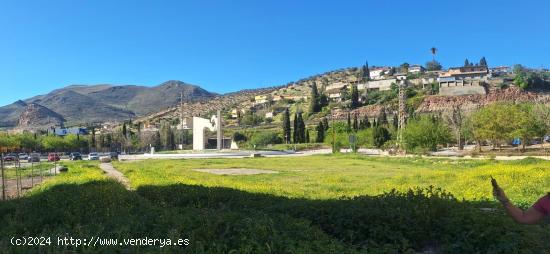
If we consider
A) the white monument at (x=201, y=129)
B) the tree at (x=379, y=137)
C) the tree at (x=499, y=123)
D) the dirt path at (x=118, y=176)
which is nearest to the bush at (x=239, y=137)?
the white monument at (x=201, y=129)

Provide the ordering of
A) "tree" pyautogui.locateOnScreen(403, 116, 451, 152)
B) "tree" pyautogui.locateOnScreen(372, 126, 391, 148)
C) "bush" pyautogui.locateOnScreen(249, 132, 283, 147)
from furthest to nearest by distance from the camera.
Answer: "bush" pyautogui.locateOnScreen(249, 132, 283, 147) → "tree" pyautogui.locateOnScreen(372, 126, 391, 148) → "tree" pyautogui.locateOnScreen(403, 116, 451, 152)

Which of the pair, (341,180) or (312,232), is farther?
(341,180)

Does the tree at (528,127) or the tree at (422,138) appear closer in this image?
the tree at (528,127)

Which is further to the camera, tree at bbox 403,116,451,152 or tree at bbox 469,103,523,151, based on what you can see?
tree at bbox 403,116,451,152

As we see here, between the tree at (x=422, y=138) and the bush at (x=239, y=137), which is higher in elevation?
the bush at (x=239, y=137)

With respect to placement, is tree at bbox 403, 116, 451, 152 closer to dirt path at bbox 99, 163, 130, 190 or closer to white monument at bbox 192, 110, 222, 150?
white monument at bbox 192, 110, 222, 150

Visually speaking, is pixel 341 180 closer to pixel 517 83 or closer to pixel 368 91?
pixel 517 83

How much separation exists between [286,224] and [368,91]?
190318 mm

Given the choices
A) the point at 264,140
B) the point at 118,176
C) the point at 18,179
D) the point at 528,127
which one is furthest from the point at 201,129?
the point at 118,176

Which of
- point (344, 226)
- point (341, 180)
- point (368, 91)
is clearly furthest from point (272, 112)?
point (344, 226)

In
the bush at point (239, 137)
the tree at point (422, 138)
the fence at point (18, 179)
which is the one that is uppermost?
the bush at point (239, 137)

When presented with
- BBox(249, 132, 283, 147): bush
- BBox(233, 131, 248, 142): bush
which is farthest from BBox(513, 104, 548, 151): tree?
BBox(233, 131, 248, 142): bush

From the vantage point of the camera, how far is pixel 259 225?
224 inches

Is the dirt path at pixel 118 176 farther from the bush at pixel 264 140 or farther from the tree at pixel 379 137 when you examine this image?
the bush at pixel 264 140
